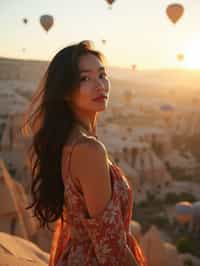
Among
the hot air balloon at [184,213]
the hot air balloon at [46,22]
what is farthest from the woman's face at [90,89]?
the hot air balloon at [46,22]

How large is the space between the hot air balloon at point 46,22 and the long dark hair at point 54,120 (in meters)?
18.8

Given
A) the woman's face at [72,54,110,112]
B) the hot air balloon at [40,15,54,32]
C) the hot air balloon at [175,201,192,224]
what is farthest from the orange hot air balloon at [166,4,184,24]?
the woman's face at [72,54,110,112]

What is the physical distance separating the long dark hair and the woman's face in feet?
0.08

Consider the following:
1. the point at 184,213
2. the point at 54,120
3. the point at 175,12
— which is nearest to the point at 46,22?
the point at 175,12

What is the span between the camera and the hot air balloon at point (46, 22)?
19984 mm

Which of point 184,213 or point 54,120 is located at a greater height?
point 54,120

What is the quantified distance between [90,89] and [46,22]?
19275mm

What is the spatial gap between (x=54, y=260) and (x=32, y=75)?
80140 mm

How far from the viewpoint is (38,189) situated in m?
1.92

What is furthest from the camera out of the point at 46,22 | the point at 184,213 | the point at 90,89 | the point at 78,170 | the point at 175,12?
the point at 46,22

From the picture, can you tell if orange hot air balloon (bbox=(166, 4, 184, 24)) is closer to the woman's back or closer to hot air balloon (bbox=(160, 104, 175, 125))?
the woman's back

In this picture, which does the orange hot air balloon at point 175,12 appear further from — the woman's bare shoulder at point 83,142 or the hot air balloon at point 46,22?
the woman's bare shoulder at point 83,142

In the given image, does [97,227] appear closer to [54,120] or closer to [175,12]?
[54,120]

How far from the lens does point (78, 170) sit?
5.20 feet
